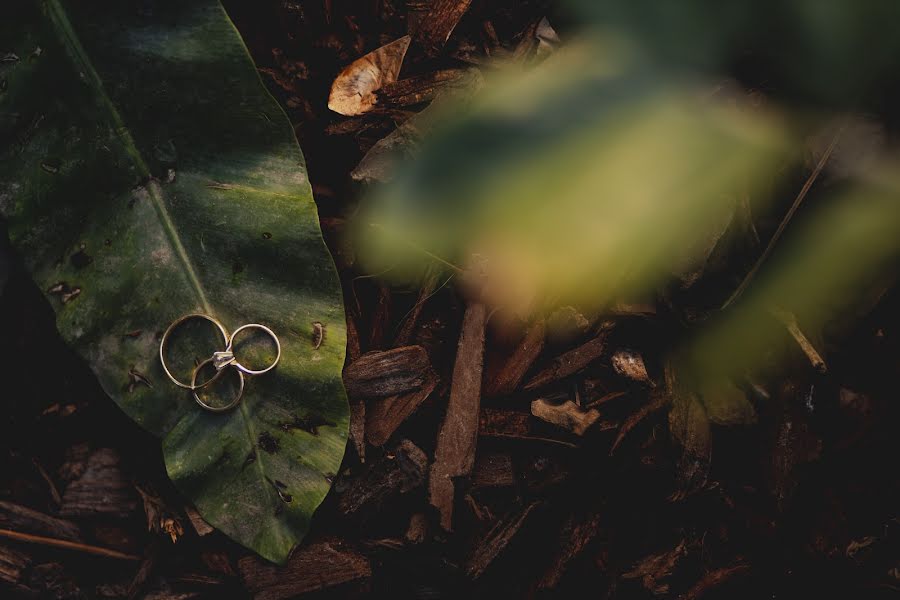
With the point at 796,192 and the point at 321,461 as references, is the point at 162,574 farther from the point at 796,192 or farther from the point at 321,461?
the point at 796,192

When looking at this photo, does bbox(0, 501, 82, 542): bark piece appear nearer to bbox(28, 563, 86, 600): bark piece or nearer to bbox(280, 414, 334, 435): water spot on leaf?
bbox(28, 563, 86, 600): bark piece

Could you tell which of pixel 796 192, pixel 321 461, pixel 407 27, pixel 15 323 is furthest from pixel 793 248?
pixel 15 323

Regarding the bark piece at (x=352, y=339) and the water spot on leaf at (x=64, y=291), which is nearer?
the water spot on leaf at (x=64, y=291)

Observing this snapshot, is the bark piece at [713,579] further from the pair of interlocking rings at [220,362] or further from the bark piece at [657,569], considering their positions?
the pair of interlocking rings at [220,362]

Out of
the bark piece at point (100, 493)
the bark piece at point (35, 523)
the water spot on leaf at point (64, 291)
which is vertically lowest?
the bark piece at point (35, 523)

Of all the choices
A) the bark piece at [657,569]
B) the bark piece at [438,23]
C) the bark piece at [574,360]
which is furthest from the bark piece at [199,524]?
the bark piece at [438,23]

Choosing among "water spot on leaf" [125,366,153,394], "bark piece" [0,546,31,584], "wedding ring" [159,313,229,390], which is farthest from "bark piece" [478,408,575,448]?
"bark piece" [0,546,31,584]
